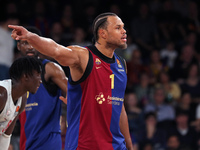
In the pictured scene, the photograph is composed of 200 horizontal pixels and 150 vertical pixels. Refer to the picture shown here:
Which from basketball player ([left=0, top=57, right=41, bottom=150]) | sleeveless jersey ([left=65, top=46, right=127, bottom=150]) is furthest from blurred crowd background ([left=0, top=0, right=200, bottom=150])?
→ sleeveless jersey ([left=65, top=46, right=127, bottom=150])

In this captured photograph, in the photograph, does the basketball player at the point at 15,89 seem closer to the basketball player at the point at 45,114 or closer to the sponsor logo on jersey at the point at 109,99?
the basketball player at the point at 45,114

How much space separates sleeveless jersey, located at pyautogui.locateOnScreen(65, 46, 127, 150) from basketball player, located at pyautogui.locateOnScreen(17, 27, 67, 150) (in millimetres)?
829

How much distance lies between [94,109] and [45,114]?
1102 mm

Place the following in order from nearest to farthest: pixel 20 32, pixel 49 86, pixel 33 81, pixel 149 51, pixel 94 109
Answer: pixel 20 32 < pixel 94 109 < pixel 33 81 < pixel 49 86 < pixel 149 51

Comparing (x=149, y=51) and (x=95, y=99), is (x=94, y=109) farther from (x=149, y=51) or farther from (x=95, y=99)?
(x=149, y=51)

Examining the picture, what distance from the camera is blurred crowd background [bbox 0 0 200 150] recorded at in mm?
8016

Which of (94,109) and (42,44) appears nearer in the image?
(42,44)

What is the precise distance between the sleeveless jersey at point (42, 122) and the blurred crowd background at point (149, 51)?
1977 mm

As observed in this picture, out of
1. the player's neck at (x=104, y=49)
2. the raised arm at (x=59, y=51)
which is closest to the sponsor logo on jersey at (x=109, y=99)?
the raised arm at (x=59, y=51)

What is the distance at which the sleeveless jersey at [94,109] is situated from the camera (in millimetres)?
3756

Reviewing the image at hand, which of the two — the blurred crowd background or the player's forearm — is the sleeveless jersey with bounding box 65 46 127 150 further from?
the blurred crowd background

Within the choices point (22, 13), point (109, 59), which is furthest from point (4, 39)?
point (109, 59)

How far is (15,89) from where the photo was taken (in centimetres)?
400

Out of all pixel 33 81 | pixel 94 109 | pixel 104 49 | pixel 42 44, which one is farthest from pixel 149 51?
pixel 42 44
